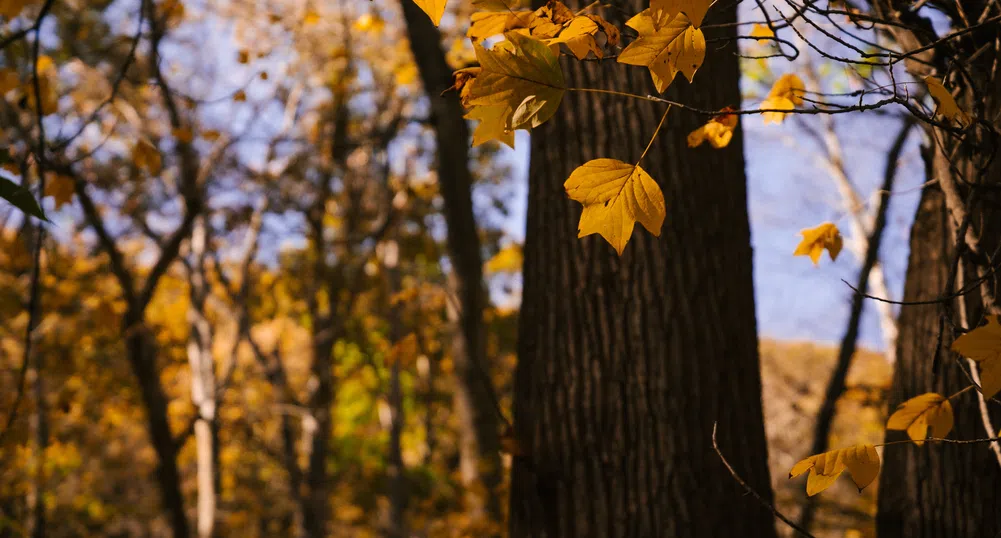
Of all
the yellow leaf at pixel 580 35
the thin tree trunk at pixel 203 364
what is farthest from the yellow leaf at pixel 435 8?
the thin tree trunk at pixel 203 364

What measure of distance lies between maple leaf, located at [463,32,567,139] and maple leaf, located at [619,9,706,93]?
0.31ft

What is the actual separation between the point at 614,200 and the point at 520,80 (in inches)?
7.0

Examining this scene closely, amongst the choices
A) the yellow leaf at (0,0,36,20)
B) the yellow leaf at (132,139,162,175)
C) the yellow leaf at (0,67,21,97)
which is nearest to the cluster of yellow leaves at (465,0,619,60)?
the yellow leaf at (0,0,36,20)

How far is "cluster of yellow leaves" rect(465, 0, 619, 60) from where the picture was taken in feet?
3.09

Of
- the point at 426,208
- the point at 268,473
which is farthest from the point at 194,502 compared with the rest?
the point at 426,208

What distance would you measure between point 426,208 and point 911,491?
31.5 ft

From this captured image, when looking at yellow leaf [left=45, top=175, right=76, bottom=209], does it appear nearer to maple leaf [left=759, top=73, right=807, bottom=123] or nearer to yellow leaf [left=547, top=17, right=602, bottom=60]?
yellow leaf [left=547, top=17, right=602, bottom=60]

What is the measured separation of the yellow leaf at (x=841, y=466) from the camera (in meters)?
0.93

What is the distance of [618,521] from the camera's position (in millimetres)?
1530

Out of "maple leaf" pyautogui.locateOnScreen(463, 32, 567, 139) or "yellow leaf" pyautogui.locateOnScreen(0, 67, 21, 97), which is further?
"yellow leaf" pyautogui.locateOnScreen(0, 67, 21, 97)

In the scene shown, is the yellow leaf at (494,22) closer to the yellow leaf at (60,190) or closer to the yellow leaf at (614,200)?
the yellow leaf at (614,200)

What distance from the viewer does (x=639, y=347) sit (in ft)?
5.17

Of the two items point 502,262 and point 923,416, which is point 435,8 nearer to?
point 923,416

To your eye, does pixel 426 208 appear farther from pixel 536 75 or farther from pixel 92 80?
pixel 536 75
